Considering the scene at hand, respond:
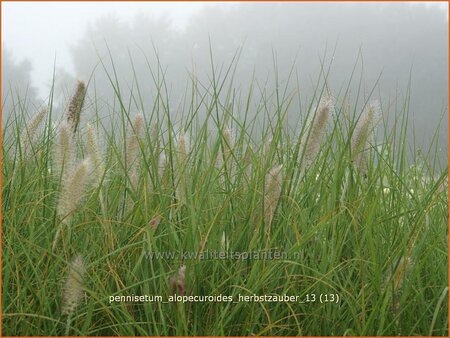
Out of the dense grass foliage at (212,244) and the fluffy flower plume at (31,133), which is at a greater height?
the fluffy flower plume at (31,133)

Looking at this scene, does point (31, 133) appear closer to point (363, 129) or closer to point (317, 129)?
point (317, 129)

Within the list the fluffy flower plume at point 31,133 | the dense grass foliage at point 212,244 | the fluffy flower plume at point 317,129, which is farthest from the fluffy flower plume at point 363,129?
the fluffy flower plume at point 31,133

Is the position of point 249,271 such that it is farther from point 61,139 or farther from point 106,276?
point 61,139

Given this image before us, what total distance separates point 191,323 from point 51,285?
0.40 meters

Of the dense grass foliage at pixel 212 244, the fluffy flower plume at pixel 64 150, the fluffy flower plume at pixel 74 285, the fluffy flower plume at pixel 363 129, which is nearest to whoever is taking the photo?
the fluffy flower plume at pixel 74 285

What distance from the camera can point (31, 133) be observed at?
2.06 metres

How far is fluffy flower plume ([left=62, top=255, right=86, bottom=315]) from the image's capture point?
154cm

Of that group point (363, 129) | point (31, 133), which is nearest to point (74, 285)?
point (31, 133)

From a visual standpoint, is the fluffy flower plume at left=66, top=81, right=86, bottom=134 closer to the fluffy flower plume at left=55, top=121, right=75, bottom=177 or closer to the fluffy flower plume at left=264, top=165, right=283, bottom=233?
the fluffy flower plume at left=55, top=121, right=75, bottom=177

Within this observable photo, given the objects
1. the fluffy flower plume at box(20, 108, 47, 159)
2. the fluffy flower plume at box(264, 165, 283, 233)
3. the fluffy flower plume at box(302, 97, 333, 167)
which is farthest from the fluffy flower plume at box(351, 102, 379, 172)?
the fluffy flower plume at box(20, 108, 47, 159)

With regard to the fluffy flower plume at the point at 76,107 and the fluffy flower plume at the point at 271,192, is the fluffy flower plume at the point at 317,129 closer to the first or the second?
the fluffy flower plume at the point at 271,192

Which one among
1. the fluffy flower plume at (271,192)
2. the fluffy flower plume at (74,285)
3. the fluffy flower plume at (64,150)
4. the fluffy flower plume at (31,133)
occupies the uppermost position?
the fluffy flower plume at (31,133)

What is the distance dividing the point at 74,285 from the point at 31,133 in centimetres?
71

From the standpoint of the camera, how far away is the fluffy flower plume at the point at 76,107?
6.77ft
